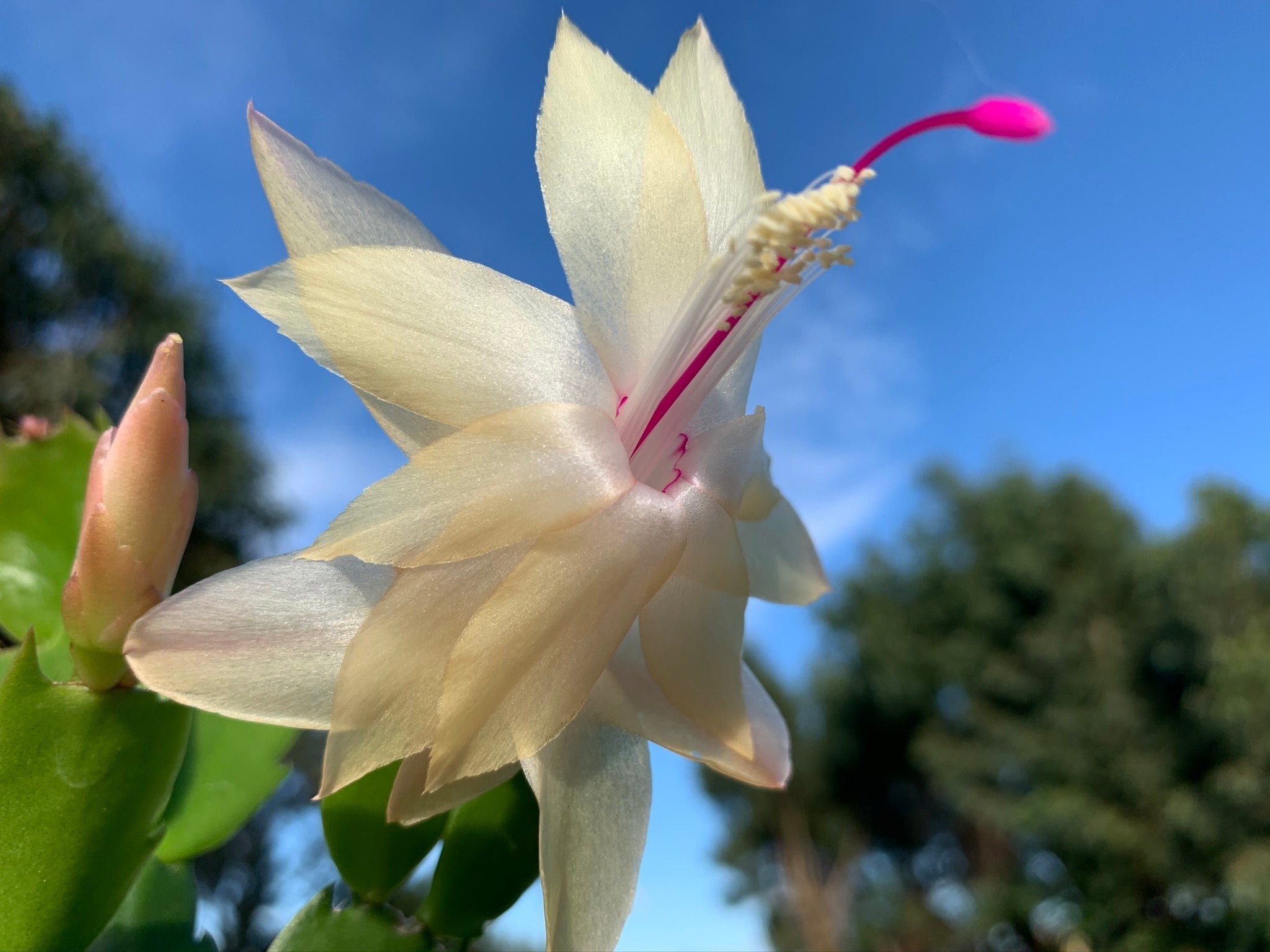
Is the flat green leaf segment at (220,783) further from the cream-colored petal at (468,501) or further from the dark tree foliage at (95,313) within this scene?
the dark tree foliage at (95,313)

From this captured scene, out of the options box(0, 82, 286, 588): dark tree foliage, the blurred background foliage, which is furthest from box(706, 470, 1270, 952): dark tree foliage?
box(0, 82, 286, 588): dark tree foliage

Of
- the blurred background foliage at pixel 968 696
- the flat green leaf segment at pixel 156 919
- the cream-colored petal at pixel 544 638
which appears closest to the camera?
the cream-colored petal at pixel 544 638

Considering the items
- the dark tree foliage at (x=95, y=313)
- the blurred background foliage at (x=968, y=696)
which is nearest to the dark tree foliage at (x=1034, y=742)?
the blurred background foliage at (x=968, y=696)

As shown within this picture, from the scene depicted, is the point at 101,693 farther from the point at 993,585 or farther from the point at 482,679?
the point at 993,585

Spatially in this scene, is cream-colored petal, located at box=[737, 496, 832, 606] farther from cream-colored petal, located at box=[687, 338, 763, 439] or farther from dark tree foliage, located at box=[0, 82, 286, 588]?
dark tree foliage, located at box=[0, 82, 286, 588]

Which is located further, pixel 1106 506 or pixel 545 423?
pixel 1106 506

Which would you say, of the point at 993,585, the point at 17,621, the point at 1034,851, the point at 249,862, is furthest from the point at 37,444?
the point at 993,585
